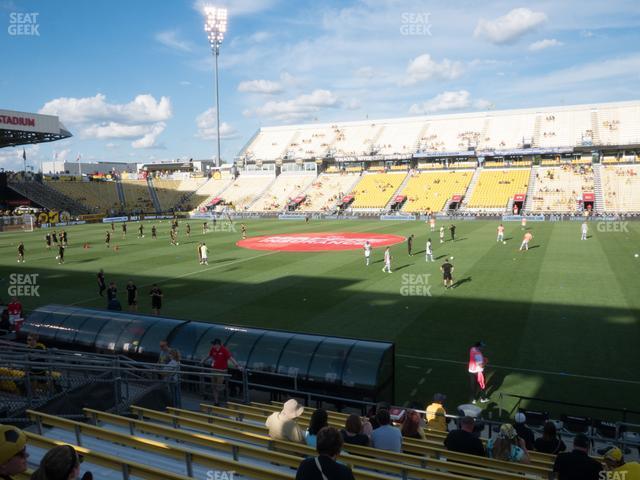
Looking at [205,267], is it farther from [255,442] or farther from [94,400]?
[255,442]

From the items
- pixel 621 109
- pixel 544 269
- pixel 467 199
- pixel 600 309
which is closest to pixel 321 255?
pixel 544 269

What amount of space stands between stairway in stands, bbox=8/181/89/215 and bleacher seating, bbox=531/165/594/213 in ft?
210

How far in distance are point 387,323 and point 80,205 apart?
226 ft

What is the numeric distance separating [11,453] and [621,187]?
69811 millimetres

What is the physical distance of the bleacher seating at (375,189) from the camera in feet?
231

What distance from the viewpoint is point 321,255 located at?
33.4 metres

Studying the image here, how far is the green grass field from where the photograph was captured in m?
13.5

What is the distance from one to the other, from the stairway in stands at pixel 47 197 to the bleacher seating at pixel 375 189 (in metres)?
41.2

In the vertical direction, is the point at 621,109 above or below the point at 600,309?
above

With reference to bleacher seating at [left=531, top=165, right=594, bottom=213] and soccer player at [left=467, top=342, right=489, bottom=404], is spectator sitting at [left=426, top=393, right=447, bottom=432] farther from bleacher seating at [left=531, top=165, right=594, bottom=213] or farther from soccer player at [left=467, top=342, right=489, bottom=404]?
bleacher seating at [left=531, top=165, right=594, bottom=213]

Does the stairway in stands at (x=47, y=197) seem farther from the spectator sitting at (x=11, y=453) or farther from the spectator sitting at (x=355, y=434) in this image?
the spectator sitting at (x=11, y=453)

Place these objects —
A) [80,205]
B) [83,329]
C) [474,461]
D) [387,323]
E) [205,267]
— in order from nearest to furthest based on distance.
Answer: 1. [474,461]
2. [83,329]
3. [387,323]
4. [205,267]
5. [80,205]

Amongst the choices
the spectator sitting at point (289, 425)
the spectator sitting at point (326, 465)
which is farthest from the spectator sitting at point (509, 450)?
the spectator sitting at point (326, 465)

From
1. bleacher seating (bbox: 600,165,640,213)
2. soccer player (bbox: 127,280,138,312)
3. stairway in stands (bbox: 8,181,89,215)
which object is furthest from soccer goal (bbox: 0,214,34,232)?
bleacher seating (bbox: 600,165,640,213)
